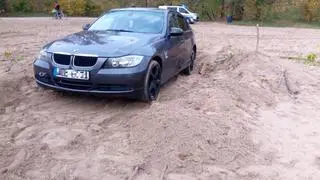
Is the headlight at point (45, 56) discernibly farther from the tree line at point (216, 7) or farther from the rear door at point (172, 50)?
the tree line at point (216, 7)

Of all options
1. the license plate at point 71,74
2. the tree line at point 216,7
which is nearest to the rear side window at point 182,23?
the license plate at point 71,74

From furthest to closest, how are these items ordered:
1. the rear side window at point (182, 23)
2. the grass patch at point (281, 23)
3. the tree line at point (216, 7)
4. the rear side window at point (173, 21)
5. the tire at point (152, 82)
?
the tree line at point (216, 7) < the grass patch at point (281, 23) < the rear side window at point (182, 23) < the rear side window at point (173, 21) < the tire at point (152, 82)

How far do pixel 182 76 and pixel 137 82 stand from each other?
360 centimetres

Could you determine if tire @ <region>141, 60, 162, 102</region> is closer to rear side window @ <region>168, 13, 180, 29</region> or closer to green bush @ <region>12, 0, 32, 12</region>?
rear side window @ <region>168, 13, 180, 29</region>

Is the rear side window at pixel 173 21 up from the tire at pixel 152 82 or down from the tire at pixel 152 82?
up

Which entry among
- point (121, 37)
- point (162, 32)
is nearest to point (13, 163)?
point (121, 37)

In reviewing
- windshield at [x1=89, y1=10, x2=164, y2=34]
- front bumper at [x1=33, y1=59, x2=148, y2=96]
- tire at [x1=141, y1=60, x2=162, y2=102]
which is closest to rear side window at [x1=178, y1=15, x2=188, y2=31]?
windshield at [x1=89, y1=10, x2=164, y2=34]

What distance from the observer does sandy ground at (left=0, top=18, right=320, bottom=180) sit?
16.5ft

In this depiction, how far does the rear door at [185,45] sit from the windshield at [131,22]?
1001mm

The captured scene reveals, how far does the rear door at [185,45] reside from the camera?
9.33 meters

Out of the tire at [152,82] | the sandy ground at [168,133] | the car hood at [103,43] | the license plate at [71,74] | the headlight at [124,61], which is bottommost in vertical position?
the sandy ground at [168,133]

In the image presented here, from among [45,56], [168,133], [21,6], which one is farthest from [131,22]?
[21,6]

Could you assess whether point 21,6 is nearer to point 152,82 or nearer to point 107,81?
point 152,82

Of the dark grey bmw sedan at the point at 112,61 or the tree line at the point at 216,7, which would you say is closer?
the dark grey bmw sedan at the point at 112,61
